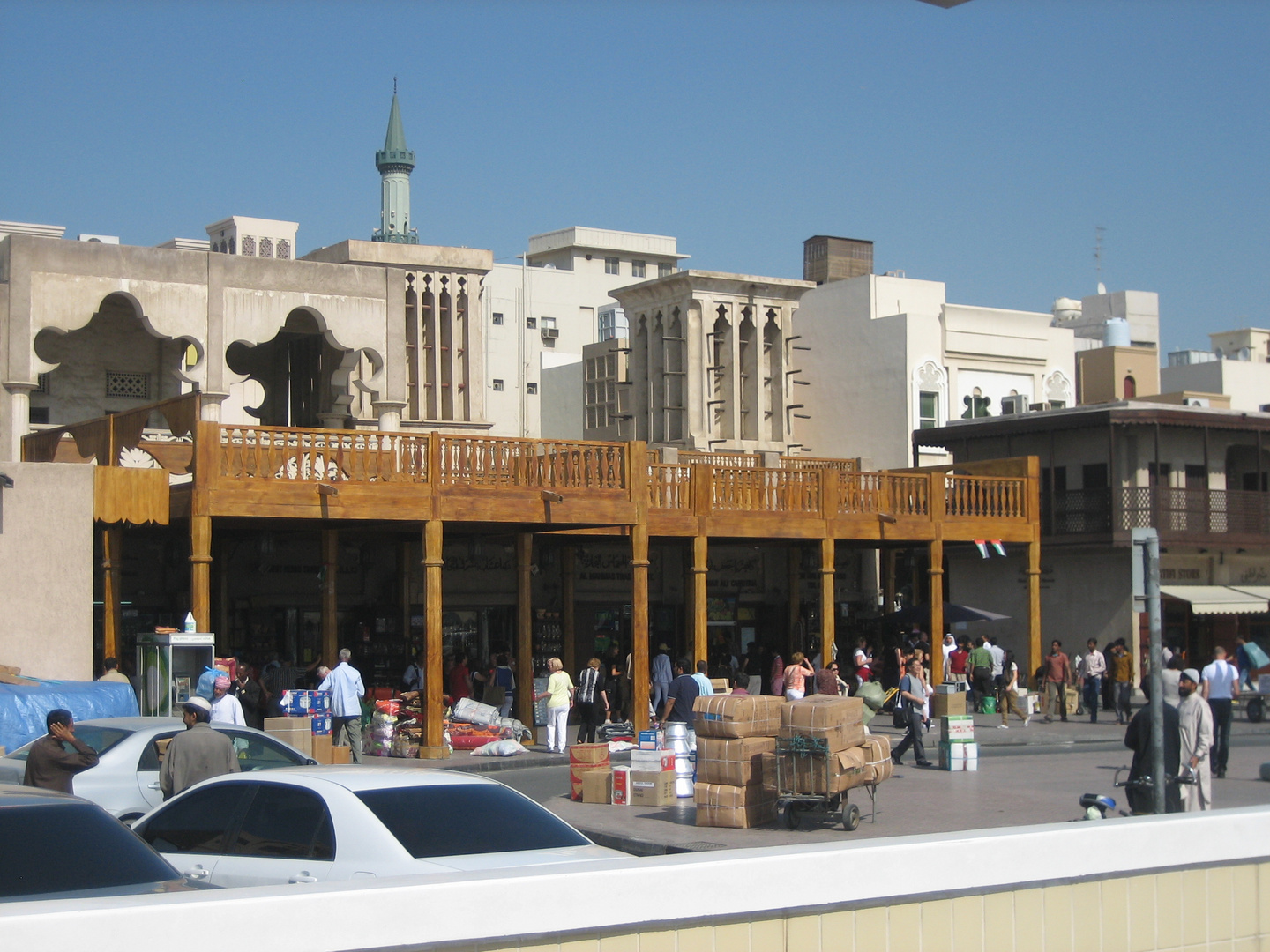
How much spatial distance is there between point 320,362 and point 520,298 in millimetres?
35520

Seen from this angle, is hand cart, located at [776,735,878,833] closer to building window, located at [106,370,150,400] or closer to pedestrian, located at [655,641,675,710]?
pedestrian, located at [655,641,675,710]

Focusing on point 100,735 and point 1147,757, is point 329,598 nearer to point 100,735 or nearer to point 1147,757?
point 100,735

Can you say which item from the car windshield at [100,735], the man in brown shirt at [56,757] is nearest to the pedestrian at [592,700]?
the car windshield at [100,735]

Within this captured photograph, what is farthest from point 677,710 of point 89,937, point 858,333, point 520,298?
point 520,298

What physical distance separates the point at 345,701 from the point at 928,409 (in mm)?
27084

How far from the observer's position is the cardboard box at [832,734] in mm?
13719

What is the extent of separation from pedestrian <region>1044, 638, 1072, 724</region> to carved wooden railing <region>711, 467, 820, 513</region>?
19.5 ft

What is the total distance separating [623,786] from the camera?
1666 centimetres

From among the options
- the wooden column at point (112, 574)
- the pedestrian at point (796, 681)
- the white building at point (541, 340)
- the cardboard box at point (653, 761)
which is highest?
the white building at point (541, 340)

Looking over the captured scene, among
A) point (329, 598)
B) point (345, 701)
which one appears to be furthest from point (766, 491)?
point (345, 701)

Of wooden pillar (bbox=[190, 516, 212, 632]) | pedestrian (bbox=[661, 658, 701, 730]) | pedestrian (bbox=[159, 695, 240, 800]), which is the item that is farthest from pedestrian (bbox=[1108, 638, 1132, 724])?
pedestrian (bbox=[159, 695, 240, 800])

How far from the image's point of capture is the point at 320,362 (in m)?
31.4

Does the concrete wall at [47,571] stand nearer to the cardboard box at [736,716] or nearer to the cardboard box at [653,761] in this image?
the cardboard box at [653,761]

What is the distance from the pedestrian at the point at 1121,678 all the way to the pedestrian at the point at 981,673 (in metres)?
2.45
